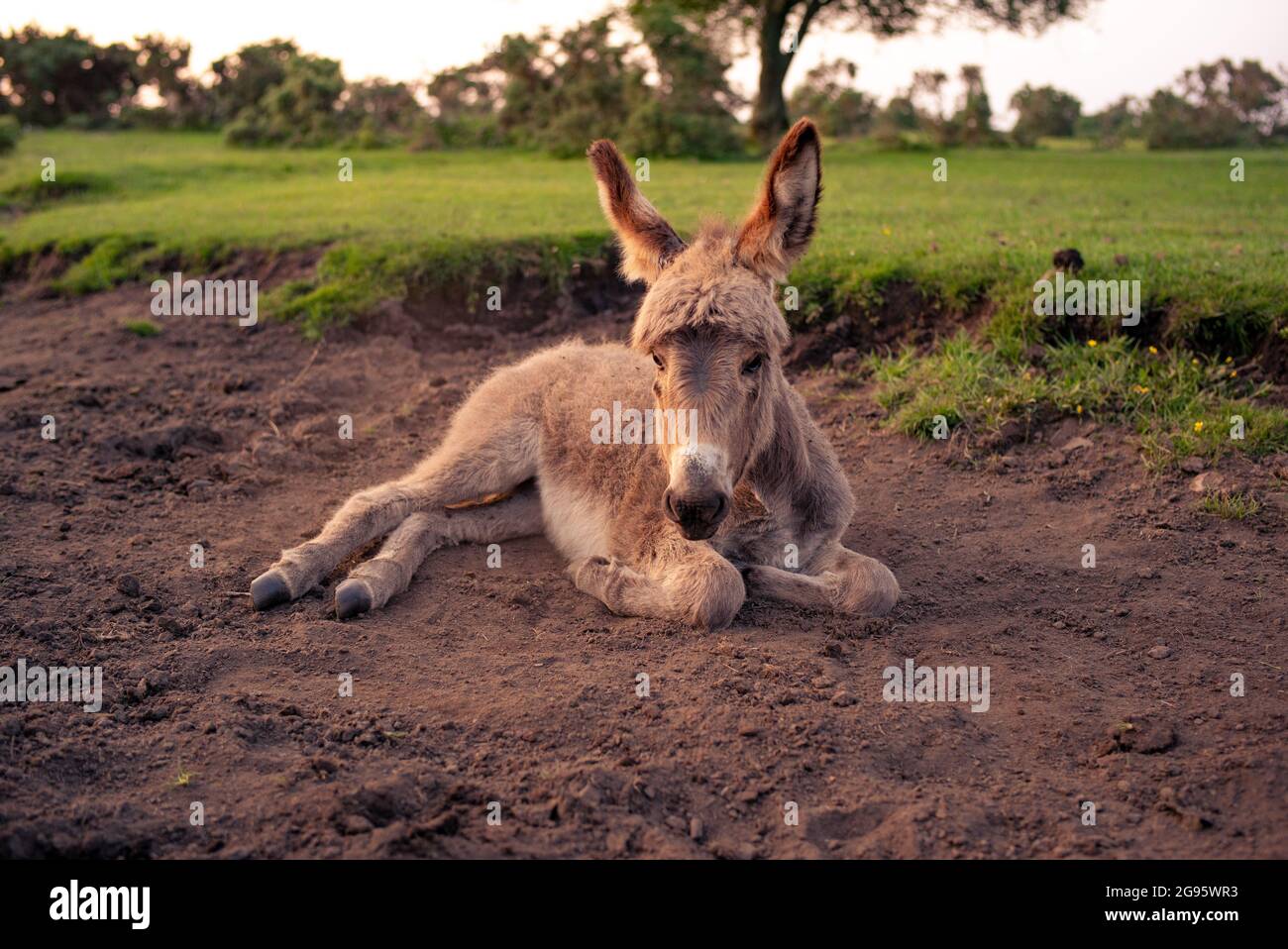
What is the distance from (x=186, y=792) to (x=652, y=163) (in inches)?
742

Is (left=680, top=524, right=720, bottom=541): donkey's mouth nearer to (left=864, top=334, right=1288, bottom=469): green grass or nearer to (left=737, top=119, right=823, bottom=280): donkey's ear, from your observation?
(left=737, top=119, right=823, bottom=280): donkey's ear

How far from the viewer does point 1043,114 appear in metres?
28.4

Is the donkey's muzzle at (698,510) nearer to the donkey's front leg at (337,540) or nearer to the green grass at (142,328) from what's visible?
the donkey's front leg at (337,540)

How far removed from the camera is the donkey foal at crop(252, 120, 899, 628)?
14.7 feet

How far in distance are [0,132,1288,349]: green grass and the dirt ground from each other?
58.1 inches

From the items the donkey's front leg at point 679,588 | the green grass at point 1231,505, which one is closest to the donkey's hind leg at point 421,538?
the donkey's front leg at point 679,588

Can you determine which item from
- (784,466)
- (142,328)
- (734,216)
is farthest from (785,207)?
(142,328)

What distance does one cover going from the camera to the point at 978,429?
279 inches

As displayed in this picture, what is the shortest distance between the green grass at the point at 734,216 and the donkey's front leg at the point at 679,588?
373 centimetres

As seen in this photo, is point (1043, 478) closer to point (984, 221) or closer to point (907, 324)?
point (907, 324)

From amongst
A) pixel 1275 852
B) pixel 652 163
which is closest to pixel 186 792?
pixel 1275 852

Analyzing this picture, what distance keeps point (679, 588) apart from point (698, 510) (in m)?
0.99

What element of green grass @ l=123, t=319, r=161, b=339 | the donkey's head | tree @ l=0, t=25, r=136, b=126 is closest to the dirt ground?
the donkey's head

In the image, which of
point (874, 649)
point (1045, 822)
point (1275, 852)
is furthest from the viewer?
point (874, 649)
